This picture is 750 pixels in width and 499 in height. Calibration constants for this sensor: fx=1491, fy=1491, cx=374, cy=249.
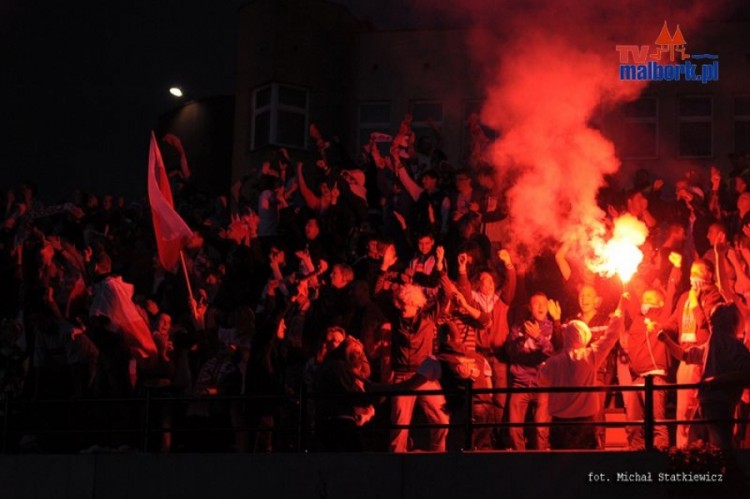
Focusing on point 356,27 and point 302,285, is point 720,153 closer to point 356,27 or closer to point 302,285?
point 356,27

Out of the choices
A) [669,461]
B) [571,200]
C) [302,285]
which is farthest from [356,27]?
[669,461]

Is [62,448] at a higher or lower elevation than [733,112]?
lower

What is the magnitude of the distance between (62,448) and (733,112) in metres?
15.1

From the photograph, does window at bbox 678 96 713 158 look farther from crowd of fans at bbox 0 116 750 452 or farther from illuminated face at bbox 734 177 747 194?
illuminated face at bbox 734 177 747 194

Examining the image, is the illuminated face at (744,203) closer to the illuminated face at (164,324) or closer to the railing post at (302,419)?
the railing post at (302,419)

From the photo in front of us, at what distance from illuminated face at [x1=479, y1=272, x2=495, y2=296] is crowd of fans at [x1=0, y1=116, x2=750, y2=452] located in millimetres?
21

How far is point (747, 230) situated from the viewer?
15.6 m

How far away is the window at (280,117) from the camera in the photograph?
29.2 metres

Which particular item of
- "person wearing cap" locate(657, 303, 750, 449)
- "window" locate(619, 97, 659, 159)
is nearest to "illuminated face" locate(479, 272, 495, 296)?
"person wearing cap" locate(657, 303, 750, 449)

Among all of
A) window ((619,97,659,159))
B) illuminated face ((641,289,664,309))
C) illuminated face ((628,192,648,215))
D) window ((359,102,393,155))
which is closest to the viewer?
illuminated face ((641,289,664,309))

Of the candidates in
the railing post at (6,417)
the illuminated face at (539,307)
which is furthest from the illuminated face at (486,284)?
the railing post at (6,417)

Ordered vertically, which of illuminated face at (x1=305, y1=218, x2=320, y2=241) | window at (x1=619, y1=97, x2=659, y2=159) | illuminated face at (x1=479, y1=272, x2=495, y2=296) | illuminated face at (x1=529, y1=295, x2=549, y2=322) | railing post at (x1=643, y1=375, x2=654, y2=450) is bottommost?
railing post at (x1=643, y1=375, x2=654, y2=450)

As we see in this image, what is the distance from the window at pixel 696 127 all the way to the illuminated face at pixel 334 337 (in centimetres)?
1479

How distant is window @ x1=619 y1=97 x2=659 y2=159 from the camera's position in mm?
27406
